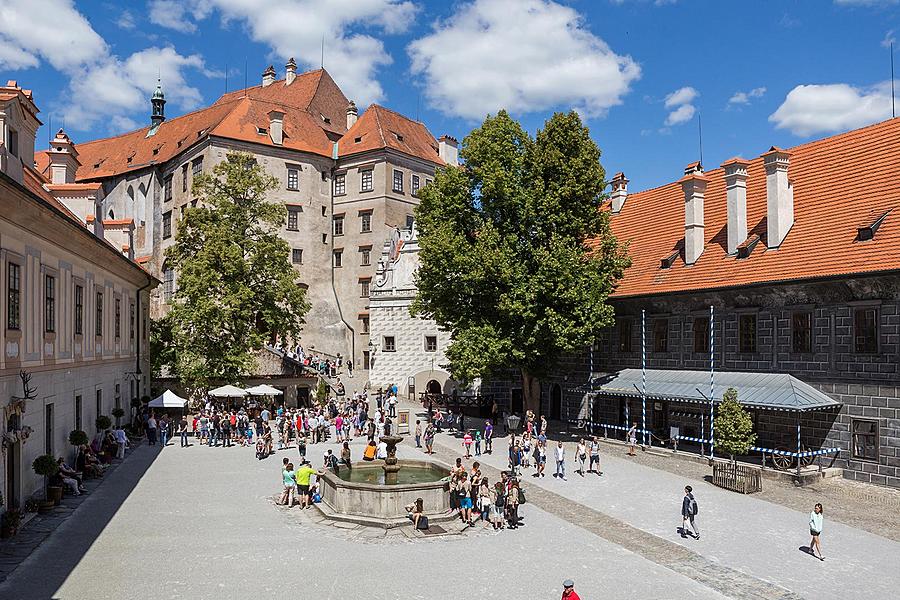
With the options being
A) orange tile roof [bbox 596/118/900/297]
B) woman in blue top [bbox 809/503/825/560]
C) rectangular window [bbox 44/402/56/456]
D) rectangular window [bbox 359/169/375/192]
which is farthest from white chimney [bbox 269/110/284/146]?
woman in blue top [bbox 809/503/825/560]

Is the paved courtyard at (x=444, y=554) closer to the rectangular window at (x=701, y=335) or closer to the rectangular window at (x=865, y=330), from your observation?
the rectangular window at (x=865, y=330)

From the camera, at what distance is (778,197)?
96.6 ft

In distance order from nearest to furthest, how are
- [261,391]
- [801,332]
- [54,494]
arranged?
[54,494] → [801,332] → [261,391]

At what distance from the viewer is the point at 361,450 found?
32.3 m

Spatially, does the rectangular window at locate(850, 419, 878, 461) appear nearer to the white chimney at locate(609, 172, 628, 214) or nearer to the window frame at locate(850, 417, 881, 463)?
the window frame at locate(850, 417, 881, 463)

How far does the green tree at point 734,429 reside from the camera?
1034 inches

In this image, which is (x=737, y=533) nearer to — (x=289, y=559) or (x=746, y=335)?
(x=289, y=559)

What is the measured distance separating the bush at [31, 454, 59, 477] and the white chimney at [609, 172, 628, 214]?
3181 cm

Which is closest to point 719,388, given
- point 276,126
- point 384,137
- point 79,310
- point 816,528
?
point 816,528

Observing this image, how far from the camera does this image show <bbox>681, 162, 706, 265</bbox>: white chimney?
33250 millimetres

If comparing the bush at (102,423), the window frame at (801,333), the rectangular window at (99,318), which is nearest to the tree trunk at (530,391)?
the window frame at (801,333)

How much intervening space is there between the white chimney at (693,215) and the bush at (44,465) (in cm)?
2558

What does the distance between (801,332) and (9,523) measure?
24.9 m

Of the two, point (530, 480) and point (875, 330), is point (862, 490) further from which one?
point (530, 480)
